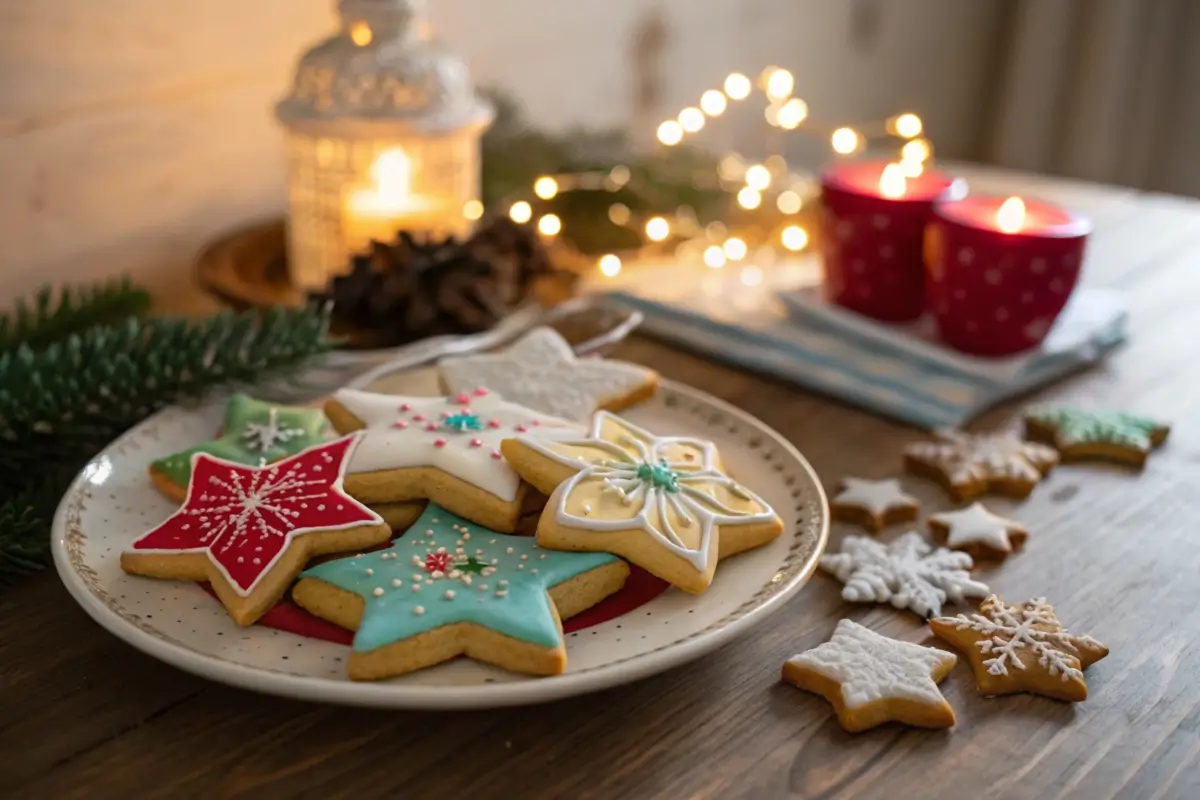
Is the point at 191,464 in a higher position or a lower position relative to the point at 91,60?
lower

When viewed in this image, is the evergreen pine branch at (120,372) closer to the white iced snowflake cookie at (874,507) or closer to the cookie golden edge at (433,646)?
the cookie golden edge at (433,646)

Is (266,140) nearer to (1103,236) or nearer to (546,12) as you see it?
(546,12)

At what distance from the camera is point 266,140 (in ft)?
3.87

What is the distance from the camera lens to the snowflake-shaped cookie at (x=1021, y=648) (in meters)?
0.60

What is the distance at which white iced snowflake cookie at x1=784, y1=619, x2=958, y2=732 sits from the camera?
0.57 meters

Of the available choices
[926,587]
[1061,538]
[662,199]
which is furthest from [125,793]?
[662,199]

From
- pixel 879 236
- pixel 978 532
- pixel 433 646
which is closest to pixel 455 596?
pixel 433 646

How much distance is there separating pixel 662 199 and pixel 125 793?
0.91 m

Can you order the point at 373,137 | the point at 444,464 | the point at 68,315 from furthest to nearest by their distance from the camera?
the point at 373,137 < the point at 68,315 < the point at 444,464

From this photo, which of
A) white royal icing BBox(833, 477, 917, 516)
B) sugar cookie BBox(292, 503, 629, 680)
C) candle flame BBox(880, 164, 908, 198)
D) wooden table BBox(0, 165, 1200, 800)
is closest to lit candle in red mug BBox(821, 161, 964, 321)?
candle flame BBox(880, 164, 908, 198)

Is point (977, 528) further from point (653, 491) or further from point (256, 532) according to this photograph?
point (256, 532)

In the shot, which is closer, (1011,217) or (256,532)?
(256,532)

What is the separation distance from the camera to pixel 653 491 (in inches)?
25.0

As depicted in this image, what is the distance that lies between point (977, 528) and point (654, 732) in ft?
0.96
